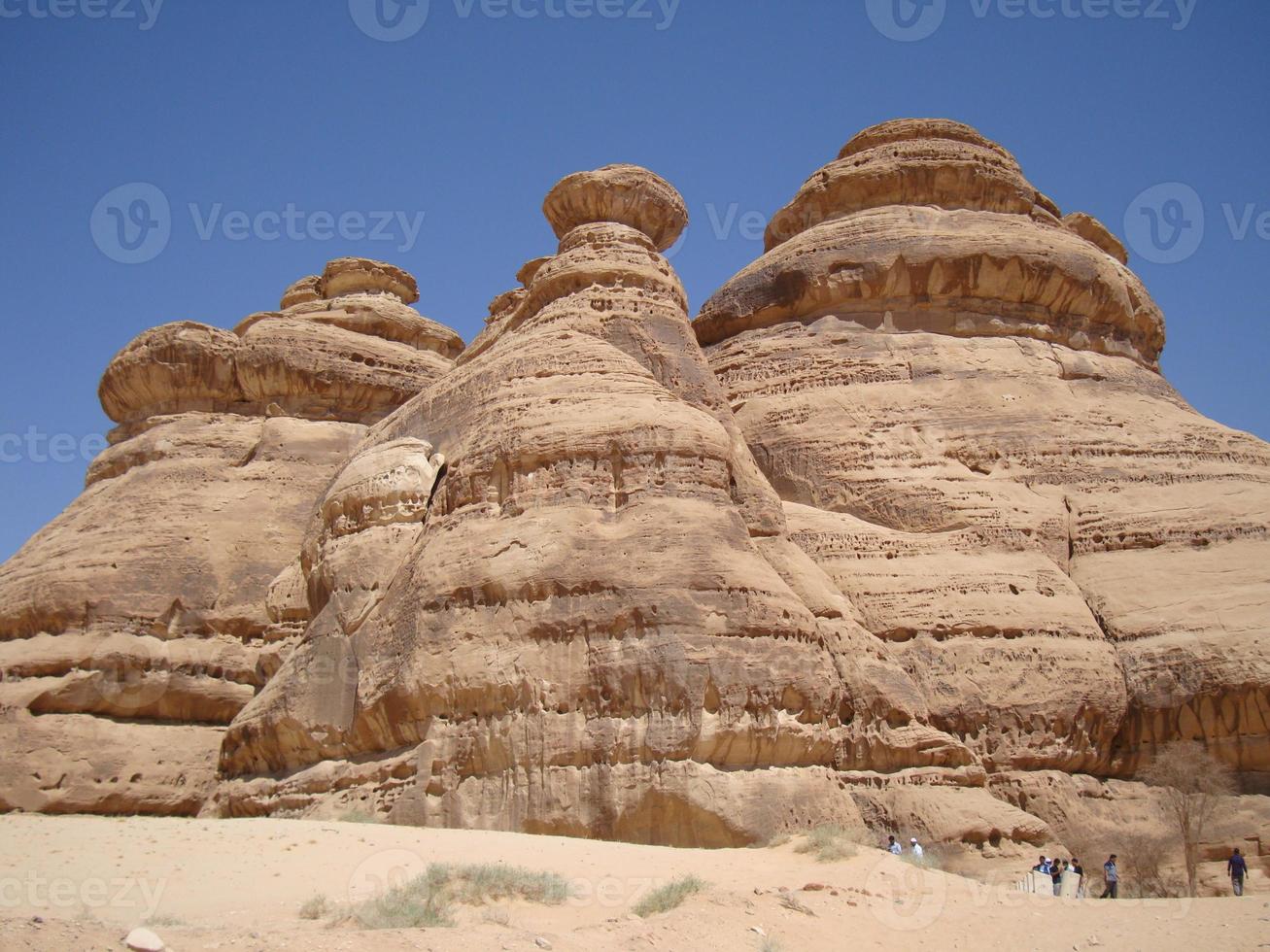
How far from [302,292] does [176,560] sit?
15.5m

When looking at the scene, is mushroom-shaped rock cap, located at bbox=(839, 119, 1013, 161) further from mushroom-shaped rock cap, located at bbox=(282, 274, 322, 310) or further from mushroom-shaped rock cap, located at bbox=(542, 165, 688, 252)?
mushroom-shaped rock cap, located at bbox=(282, 274, 322, 310)

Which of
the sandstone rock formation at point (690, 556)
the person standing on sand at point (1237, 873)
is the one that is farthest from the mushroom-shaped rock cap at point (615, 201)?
the person standing on sand at point (1237, 873)

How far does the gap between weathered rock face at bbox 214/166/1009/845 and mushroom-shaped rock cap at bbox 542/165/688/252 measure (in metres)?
3.42

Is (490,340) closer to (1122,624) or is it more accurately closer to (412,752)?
(412,752)

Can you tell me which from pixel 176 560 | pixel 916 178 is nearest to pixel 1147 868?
pixel 916 178

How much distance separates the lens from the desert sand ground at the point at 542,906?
410 inches

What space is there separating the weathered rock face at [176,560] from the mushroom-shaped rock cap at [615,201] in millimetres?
6549

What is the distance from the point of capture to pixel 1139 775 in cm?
1889

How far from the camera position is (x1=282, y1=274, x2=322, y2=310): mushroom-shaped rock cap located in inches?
1452

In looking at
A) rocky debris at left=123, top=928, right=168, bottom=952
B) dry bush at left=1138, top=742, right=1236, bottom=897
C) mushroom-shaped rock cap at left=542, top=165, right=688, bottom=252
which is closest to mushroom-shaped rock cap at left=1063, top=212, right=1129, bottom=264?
mushroom-shaped rock cap at left=542, top=165, right=688, bottom=252

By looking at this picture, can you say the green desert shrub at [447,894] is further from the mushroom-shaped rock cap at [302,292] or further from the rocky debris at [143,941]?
the mushroom-shaped rock cap at [302,292]

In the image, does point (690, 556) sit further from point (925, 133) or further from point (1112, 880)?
point (925, 133)

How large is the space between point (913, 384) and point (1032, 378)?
96.1 inches

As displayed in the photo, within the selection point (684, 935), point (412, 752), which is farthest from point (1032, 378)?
point (684, 935)
